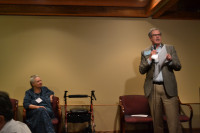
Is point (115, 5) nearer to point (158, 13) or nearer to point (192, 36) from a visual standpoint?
point (158, 13)

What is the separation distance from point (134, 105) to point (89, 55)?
52.9 inches

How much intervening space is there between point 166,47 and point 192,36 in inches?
79.0

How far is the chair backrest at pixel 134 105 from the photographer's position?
4.19m

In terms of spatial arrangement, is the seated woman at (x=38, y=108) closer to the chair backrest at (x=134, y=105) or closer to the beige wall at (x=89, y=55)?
the beige wall at (x=89, y=55)

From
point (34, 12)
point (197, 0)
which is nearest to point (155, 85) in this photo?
point (197, 0)

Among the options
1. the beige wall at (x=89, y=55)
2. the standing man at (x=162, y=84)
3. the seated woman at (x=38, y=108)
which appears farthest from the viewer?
the beige wall at (x=89, y=55)

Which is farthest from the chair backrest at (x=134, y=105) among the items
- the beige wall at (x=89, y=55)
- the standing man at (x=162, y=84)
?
the standing man at (x=162, y=84)

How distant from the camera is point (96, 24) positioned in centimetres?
447

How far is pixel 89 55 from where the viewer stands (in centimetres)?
443

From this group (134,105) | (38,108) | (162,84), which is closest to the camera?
(162,84)

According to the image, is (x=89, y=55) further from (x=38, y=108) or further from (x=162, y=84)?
(x=162, y=84)

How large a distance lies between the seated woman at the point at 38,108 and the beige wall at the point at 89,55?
488mm

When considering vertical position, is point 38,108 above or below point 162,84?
below

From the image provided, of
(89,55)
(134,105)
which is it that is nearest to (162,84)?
(134,105)
